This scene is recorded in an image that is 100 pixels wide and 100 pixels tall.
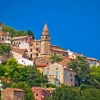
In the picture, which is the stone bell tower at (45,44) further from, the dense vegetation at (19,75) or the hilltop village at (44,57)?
the dense vegetation at (19,75)

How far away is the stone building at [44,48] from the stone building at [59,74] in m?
8.15

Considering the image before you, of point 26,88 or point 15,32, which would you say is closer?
point 26,88

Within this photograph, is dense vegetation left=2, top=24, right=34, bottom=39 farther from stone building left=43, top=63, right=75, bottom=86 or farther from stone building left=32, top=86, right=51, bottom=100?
stone building left=32, top=86, right=51, bottom=100

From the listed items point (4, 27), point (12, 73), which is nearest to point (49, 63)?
point (12, 73)

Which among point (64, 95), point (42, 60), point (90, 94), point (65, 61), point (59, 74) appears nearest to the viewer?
point (64, 95)

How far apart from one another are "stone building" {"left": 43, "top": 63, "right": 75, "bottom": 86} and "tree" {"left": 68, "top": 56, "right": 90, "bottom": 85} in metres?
1.16

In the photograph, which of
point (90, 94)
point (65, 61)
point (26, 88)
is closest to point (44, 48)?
point (65, 61)

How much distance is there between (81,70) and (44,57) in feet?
26.6

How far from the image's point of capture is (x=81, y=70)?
83.5 meters

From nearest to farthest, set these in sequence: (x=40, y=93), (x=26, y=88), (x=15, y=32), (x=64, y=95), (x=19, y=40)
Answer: (x=64, y=95)
(x=26, y=88)
(x=40, y=93)
(x=19, y=40)
(x=15, y=32)

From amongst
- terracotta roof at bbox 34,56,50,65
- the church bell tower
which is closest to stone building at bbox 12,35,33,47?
the church bell tower

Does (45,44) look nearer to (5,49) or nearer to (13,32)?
(5,49)

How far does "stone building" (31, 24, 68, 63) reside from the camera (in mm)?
90863

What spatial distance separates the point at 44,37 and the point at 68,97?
24.5 metres
